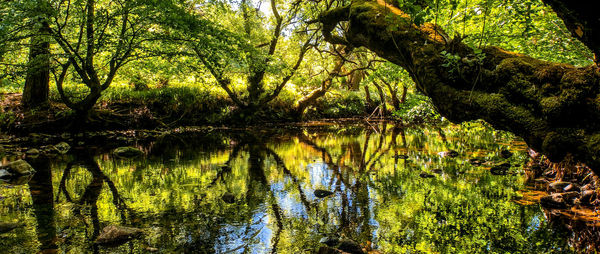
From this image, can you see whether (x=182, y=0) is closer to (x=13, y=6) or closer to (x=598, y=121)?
(x=13, y=6)

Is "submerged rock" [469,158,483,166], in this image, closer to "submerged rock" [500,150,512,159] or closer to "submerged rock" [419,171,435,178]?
"submerged rock" [500,150,512,159]

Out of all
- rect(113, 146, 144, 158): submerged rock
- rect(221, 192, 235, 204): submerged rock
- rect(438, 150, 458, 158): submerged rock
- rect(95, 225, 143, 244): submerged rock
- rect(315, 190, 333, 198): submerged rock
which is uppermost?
rect(113, 146, 144, 158): submerged rock

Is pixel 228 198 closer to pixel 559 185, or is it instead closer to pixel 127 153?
pixel 559 185

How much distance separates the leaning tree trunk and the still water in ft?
3.23

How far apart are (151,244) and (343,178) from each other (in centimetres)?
320

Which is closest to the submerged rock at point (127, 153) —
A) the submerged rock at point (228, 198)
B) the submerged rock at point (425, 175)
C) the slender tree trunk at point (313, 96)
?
the submerged rock at point (228, 198)

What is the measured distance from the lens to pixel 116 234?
2.70m

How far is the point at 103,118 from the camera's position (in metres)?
12.2

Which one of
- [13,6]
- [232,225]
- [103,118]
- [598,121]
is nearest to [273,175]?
[232,225]

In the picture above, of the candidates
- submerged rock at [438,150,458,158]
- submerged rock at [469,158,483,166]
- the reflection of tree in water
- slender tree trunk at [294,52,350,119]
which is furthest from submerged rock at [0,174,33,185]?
slender tree trunk at [294,52,350,119]

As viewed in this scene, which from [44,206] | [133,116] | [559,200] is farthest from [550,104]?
[133,116]

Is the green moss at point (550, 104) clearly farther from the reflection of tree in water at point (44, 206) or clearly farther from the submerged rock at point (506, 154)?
the submerged rock at point (506, 154)

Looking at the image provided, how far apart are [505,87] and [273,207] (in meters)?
2.96

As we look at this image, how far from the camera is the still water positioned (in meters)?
2.72
